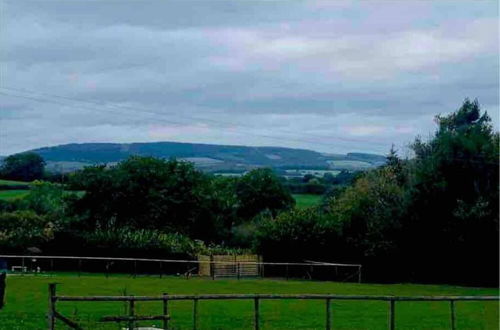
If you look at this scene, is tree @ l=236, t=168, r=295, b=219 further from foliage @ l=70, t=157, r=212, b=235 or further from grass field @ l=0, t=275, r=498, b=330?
grass field @ l=0, t=275, r=498, b=330

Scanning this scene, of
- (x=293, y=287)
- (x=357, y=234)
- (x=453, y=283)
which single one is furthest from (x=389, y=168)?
(x=293, y=287)

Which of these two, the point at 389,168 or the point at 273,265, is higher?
the point at 389,168

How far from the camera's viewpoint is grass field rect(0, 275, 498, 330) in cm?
3112

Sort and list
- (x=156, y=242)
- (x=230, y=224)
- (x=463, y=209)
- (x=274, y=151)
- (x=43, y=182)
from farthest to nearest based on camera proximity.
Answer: (x=274, y=151) < (x=43, y=182) < (x=230, y=224) < (x=156, y=242) < (x=463, y=209)

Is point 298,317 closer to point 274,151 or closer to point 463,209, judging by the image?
point 463,209

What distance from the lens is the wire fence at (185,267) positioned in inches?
2514

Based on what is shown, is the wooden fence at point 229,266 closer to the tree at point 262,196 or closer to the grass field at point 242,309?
the grass field at point 242,309

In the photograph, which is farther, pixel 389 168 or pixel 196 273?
pixel 389 168

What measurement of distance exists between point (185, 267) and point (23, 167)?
7507 centimetres

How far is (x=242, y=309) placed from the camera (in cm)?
3766

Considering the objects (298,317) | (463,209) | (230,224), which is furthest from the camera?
(230,224)

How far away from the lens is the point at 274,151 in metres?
193

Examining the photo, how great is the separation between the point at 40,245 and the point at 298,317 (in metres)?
42.1

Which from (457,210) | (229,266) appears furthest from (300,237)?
(457,210)
